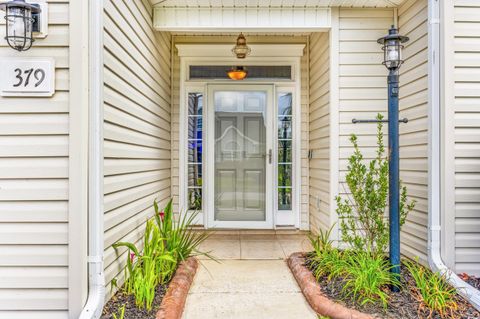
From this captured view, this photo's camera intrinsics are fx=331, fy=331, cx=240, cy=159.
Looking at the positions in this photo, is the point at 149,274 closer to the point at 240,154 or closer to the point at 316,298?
the point at 316,298

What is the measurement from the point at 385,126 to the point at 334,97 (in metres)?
0.62

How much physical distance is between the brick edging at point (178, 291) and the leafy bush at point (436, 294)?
5.11ft

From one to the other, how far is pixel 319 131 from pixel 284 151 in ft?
2.29

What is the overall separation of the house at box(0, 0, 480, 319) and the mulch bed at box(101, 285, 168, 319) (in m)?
0.12

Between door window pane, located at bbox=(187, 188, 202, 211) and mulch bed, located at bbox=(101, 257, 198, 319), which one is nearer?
mulch bed, located at bbox=(101, 257, 198, 319)

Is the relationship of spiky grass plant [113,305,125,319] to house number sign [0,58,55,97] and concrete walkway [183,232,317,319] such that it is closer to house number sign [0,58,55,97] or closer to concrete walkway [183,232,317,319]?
concrete walkway [183,232,317,319]

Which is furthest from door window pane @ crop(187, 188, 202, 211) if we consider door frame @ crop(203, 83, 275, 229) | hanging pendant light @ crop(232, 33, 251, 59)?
hanging pendant light @ crop(232, 33, 251, 59)

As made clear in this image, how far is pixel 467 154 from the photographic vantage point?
2.61 metres

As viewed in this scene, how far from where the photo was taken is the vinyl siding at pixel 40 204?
1.93 meters

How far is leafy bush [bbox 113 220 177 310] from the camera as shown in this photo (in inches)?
81.9

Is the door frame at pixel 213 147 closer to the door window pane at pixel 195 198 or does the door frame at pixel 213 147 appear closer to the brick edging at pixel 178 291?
the door window pane at pixel 195 198

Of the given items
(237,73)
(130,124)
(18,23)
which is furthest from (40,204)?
(237,73)

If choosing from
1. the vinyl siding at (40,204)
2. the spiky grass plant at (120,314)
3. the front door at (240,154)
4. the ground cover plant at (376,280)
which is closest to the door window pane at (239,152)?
the front door at (240,154)

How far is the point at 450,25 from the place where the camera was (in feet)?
8.55
